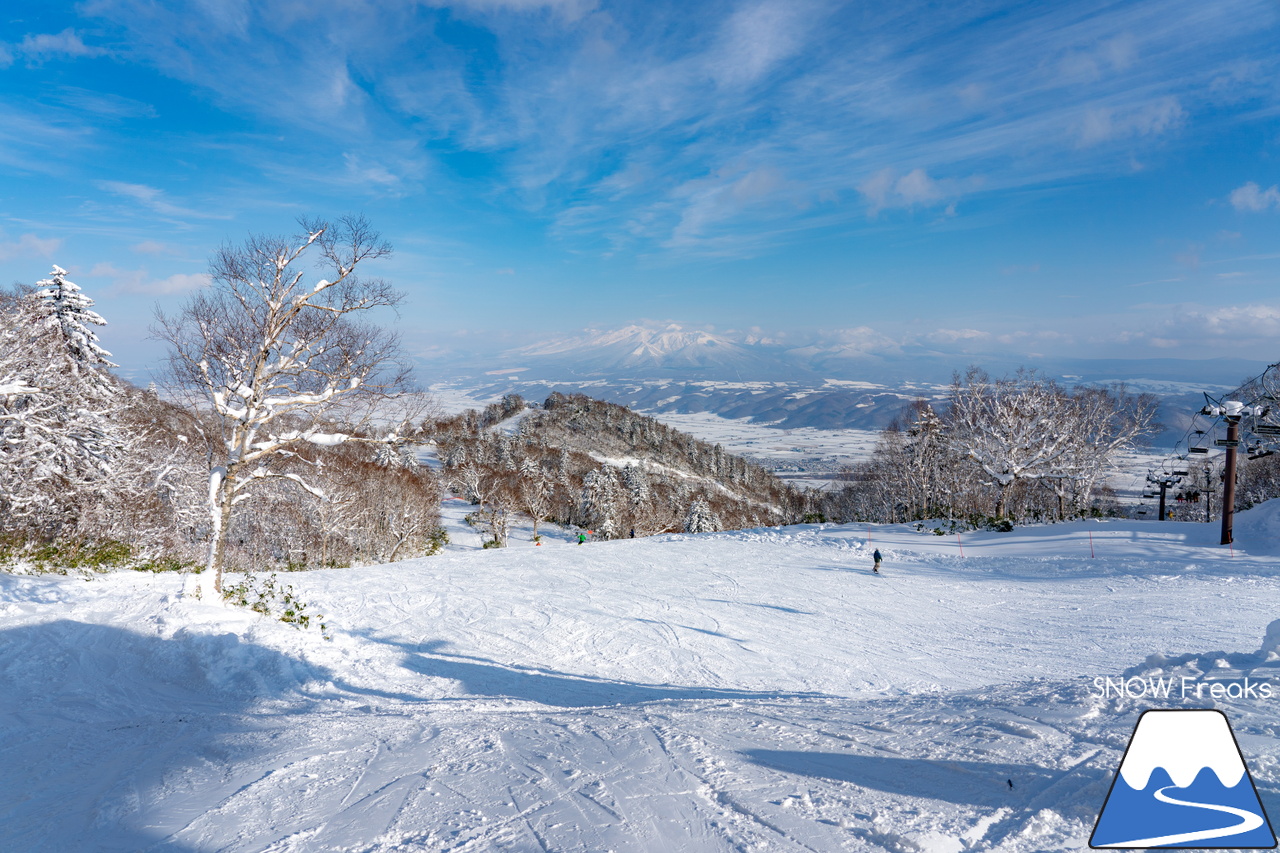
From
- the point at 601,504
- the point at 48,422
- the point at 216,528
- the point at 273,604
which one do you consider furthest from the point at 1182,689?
the point at 601,504

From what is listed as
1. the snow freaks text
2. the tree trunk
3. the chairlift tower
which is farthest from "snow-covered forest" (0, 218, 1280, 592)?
the snow freaks text

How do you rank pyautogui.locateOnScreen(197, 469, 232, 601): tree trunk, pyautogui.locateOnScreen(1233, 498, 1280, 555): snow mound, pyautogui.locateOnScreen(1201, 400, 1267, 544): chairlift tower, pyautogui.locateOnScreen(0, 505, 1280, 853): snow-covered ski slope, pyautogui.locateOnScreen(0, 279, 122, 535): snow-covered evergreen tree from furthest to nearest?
pyautogui.locateOnScreen(1201, 400, 1267, 544): chairlift tower → pyautogui.locateOnScreen(1233, 498, 1280, 555): snow mound → pyautogui.locateOnScreen(0, 279, 122, 535): snow-covered evergreen tree → pyautogui.locateOnScreen(197, 469, 232, 601): tree trunk → pyautogui.locateOnScreen(0, 505, 1280, 853): snow-covered ski slope

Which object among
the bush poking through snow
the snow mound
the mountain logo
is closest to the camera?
the mountain logo

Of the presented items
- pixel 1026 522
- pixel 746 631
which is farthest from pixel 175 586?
pixel 1026 522

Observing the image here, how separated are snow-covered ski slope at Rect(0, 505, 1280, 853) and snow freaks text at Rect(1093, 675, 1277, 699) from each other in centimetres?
10

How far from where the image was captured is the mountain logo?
8.23 ft

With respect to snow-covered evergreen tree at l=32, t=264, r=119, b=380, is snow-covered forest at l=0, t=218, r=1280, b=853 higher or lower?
lower

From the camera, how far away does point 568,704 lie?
320 inches

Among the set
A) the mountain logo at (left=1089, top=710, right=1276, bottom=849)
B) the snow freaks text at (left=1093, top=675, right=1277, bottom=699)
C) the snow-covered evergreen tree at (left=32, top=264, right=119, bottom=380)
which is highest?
the snow-covered evergreen tree at (left=32, top=264, right=119, bottom=380)

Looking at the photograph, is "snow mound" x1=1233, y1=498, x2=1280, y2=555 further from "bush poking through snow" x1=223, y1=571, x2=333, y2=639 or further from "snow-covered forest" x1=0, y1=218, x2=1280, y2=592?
"bush poking through snow" x1=223, y1=571, x2=333, y2=639

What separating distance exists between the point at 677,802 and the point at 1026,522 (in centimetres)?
2719

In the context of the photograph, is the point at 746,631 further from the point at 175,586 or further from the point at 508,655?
the point at 175,586

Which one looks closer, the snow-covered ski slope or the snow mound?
the snow-covered ski slope

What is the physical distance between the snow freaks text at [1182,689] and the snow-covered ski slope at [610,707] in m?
0.10
